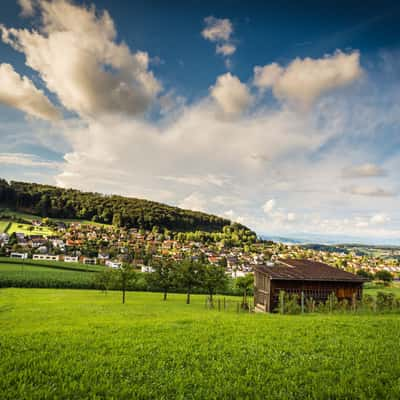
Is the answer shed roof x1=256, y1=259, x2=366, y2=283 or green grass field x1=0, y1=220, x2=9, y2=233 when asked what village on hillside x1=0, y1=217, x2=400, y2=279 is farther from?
shed roof x1=256, y1=259, x2=366, y2=283

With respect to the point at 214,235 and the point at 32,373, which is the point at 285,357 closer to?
the point at 32,373

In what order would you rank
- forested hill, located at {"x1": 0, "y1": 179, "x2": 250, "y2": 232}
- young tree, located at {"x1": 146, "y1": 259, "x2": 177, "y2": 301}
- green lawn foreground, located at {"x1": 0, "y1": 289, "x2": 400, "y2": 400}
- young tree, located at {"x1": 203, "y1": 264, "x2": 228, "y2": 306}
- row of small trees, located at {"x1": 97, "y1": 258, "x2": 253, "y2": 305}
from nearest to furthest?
green lawn foreground, located at {"x1": 0, "y1": 289, "x2": 400, "y2": 400}
row of small trees, located at {"x1": 97, "y1": 258, "x2": 253, "y2": 305}
young tree, located at {"x1": 203, "y1": 264, "x2": 228, "y2": 306}
young tree, located at {"x1": 146, "y1": 259, "x2": 177, "y2": 301}
forested hill, located at {"x1": 0, "y1": 179, "x2": 250, "y2": 232}

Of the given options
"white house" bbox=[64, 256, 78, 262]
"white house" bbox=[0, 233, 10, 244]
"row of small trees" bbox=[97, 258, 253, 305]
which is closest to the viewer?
"row of small trees" bbox=[97, 258, 253, 305]

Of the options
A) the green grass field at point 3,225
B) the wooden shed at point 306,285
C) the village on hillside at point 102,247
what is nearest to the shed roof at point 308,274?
the wooden shed at point 306,285

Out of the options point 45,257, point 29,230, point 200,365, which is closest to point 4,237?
point 29,230

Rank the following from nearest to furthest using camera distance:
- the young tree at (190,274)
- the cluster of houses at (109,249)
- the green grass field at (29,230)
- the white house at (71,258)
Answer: the young tree at (190,274) → the cluster of houses at (109,249) → the white house at (71,258) → the green grass field at (29,230)

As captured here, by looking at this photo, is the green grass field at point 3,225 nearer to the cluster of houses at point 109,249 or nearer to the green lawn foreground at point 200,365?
the cluster of houses at point 109,249

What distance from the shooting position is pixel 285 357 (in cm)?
712

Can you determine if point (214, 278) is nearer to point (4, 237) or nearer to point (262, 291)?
point (262, 291)

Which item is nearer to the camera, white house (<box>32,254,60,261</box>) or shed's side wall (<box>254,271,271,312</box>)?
shed's side wall (<box>254,271,271,312</box>)

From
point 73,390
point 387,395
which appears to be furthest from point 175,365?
point 387,395

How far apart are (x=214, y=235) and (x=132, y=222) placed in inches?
2305

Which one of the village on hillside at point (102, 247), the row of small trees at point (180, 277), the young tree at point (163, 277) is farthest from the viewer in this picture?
the village on hillside at point (102, 247)

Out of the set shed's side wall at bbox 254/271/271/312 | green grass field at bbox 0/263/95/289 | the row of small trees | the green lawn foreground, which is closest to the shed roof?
shed's side wall at bbox 254/271/271/312
